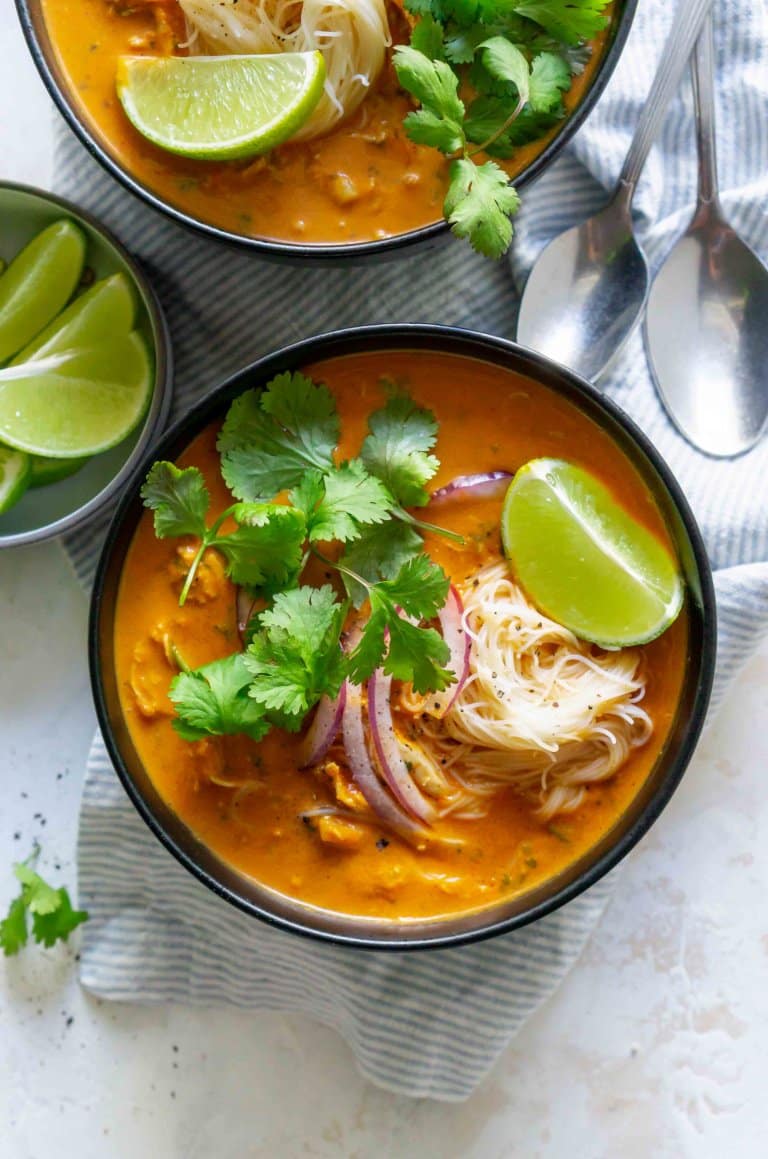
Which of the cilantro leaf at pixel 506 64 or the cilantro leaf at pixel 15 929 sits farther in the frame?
the cilantro leaf at pixel 15 929

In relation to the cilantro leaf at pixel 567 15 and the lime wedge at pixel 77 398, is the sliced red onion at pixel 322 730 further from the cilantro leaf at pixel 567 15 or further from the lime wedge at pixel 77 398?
the cilantro leaf at pixel 567 15

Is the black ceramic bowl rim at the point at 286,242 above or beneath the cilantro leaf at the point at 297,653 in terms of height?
above

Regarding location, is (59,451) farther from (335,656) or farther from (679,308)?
(679,308)

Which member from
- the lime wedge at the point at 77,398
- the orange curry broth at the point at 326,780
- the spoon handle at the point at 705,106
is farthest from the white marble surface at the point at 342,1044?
the spoon handle at the point at 705,106

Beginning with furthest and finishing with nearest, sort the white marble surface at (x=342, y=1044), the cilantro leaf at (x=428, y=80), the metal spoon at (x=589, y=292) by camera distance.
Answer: the white marble surface at (x=342, y=1044) → the metal spoon at (x=589, y=292) → the cilantro leaf at (x=428, y=80)

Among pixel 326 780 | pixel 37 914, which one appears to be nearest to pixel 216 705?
pixel 326 780

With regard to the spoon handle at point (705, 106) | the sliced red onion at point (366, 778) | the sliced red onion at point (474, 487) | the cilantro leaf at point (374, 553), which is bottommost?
the sliced red onion at point (366, 778)

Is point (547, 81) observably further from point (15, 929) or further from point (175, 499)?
point (15, 929)

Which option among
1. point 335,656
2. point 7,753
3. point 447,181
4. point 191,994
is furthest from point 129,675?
point 447,181
